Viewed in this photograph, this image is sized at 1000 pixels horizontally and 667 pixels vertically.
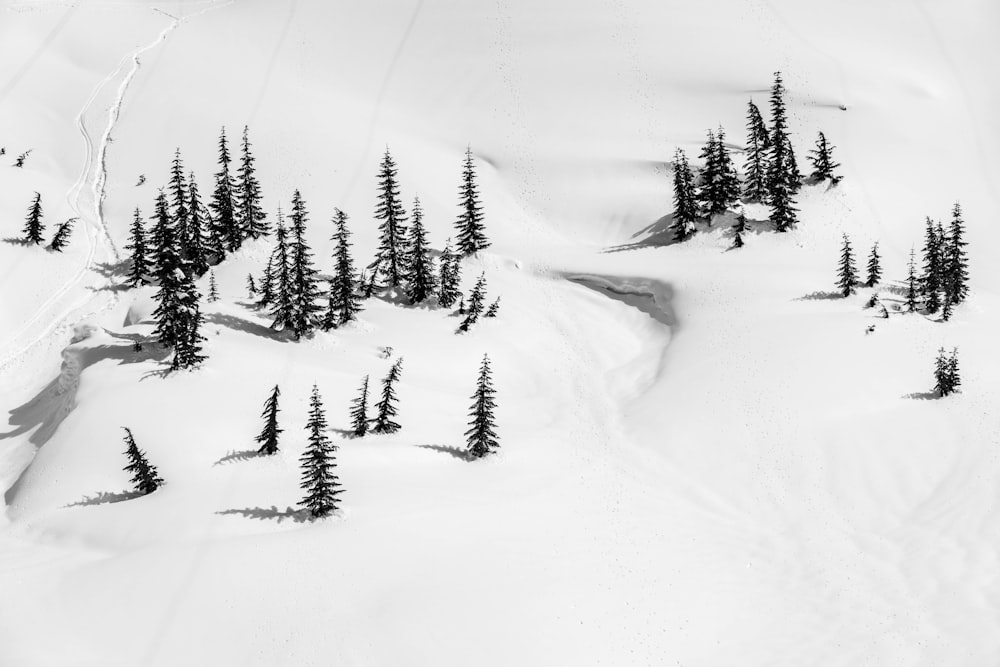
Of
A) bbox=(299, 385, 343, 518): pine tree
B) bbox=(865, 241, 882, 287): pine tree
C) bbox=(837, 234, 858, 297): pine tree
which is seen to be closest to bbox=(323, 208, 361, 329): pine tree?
bbox=(299, 385, 343, 518): pine tree

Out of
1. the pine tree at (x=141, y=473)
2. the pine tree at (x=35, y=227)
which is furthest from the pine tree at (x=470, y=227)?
the pine tree at (x=141, y=473)

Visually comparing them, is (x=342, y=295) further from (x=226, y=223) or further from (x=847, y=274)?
(x=847, y=274)

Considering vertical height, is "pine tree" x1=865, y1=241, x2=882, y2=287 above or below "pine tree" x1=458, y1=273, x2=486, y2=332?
above

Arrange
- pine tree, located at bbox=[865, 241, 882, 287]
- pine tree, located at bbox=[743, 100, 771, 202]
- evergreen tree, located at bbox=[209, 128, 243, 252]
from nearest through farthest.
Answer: pine tree, located at bbox=[865, 241, 882, 287]
evergreen tree, located at bbox=[209, 128, 243, 252]
pine tree, located at bbox=[743, 100, 771, 202]

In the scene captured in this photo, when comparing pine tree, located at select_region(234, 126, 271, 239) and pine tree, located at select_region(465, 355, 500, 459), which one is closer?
pine tree, located at select_region(465, 355, 500, 459)

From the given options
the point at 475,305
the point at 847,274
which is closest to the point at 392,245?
the point at 475,305

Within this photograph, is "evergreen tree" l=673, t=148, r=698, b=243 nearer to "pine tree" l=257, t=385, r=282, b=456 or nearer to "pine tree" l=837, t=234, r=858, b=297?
"pine tree" l=837, t=234, r=858, b=297

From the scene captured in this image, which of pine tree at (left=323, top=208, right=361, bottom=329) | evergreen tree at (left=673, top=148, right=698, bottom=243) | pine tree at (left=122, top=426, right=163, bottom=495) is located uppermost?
evergreen tree at (left=673, top=148, right=698, bottom=243)

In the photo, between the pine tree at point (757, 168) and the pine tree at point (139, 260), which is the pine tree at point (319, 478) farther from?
the pine tree at point (757, 168)
